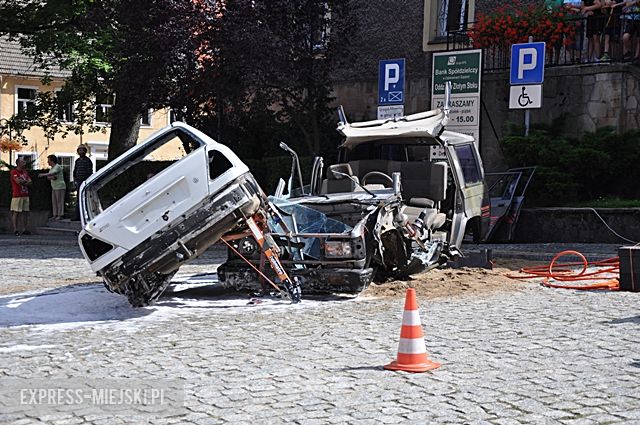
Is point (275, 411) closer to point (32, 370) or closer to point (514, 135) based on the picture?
point (32, 370)

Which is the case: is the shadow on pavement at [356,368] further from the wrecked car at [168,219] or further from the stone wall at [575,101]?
the stone wall at [575,101]

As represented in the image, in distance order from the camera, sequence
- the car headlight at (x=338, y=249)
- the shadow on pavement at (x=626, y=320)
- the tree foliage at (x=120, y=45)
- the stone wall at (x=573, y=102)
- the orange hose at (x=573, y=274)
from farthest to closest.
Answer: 1. the tree foliage at (x=120, y=45)
2. the stone wall at (x=573, y=102)
3. the orange hose at (x=573, y=274)
4. the car headlight at (x=338, y=249)
5. the shadow on pavement at (x=626, y=320)

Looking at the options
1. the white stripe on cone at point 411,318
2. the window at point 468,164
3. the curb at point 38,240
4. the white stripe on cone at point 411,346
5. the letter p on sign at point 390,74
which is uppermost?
the letter p on sign at point 390,74

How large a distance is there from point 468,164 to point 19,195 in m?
14.8

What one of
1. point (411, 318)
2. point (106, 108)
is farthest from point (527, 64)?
point (106, 108)

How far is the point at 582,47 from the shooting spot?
20406 millimetres

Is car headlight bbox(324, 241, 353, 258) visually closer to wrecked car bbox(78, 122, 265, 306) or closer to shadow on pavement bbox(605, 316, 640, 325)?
wrecked car bbox(78, 122, 265, 306)

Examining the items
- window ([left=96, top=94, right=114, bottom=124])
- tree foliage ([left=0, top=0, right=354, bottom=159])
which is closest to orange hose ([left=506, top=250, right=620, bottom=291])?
tree foliage ([left=0, top=0, right=354, bottom=159])

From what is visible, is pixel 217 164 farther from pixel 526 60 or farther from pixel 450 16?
pixel 450 16

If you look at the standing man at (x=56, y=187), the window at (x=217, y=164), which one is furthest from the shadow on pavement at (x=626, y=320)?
the standing man at (x=56, y=187)

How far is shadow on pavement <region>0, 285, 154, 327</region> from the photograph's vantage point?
9633mm

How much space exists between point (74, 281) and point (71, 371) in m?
6.32

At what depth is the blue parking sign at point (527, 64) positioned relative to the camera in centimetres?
1827

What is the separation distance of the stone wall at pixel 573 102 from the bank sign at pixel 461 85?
1.92 meters
